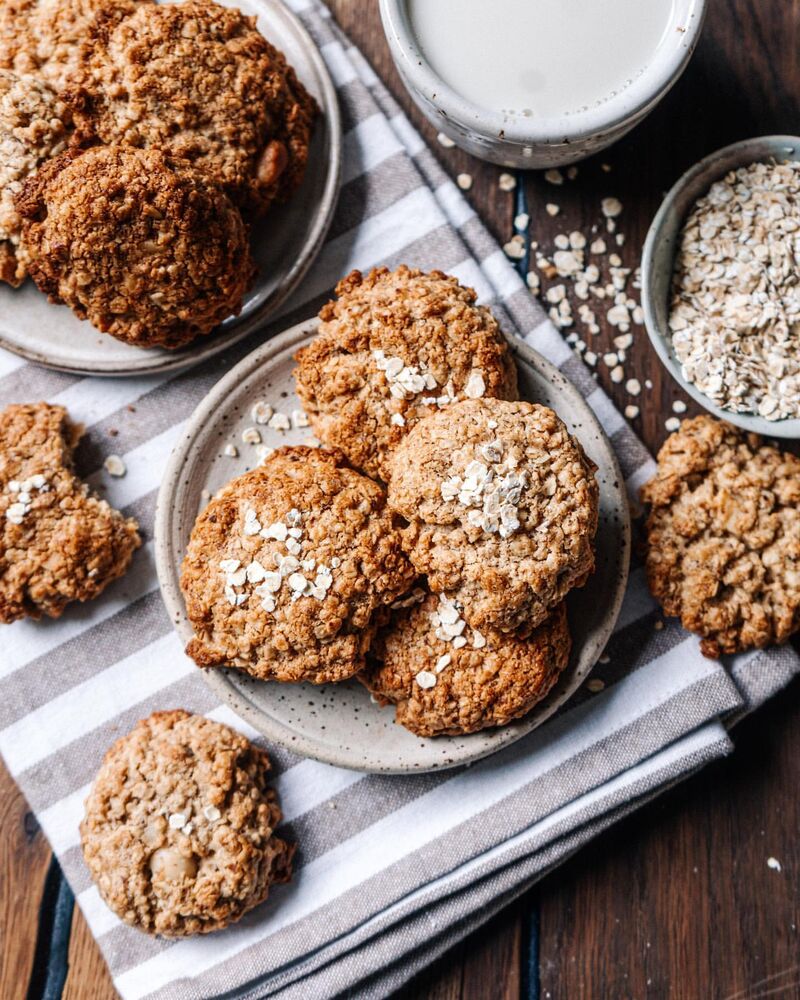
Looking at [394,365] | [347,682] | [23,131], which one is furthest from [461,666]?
[23,131]

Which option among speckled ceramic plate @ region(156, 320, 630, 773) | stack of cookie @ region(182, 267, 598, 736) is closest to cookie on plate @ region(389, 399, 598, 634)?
stack of cookie @ region(182, 267, 598, 736)

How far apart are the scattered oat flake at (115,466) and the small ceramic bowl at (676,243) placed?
3.35 ft

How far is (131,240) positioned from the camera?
4.82 ft

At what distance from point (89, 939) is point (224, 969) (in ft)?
0.98

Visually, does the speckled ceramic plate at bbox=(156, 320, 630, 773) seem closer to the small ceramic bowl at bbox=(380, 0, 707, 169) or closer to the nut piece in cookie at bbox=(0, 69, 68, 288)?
the small ceramic bowl at bbox=(380, 0, 707, 169)

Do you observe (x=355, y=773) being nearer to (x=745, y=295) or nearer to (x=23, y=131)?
(x=745, y=295)

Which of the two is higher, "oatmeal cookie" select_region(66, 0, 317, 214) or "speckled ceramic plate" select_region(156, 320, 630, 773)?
"oatmeal cookie" select_region(66, 0, 317, 214)

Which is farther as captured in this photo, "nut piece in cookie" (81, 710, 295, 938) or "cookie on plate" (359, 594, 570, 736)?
"nut piece in cookie" (81, 710, 295, 938)

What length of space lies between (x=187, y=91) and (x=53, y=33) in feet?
0.91

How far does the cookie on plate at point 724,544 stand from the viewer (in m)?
1.63

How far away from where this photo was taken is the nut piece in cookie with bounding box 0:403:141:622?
1621 millimetres

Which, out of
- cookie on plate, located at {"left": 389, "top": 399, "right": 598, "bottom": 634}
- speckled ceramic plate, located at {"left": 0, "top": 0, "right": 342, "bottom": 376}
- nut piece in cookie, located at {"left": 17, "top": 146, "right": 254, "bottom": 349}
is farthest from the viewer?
speckled ceramic plate, located at {"left": 0, "top": 0, "right": 342, "bottom": 376}

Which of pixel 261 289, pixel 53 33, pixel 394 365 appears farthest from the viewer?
pixel 261 289

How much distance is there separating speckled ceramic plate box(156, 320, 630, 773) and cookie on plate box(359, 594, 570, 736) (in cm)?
9
